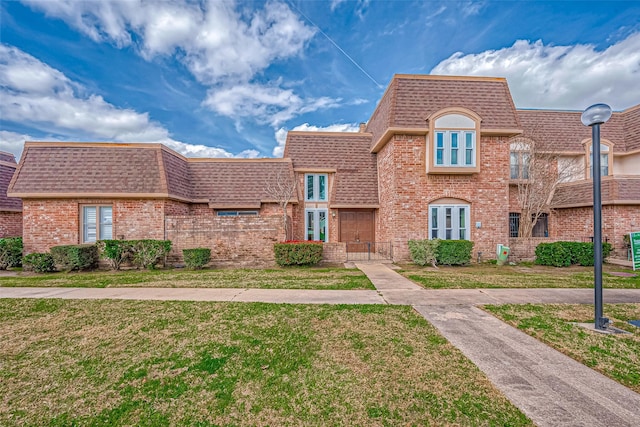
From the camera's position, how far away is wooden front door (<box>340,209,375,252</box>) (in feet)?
53.8

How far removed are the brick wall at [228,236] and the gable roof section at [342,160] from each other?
15.1 ft

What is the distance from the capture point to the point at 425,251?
1231 cm

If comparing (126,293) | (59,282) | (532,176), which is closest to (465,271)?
(532,176)

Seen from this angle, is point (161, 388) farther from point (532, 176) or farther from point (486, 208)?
point (532, 176)

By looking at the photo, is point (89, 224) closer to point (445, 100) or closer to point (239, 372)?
point (239, 372)

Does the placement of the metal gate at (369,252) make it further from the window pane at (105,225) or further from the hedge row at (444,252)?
the window pane at (105,225)

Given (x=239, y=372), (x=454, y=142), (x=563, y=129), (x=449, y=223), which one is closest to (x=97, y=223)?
(x=239, y=372)

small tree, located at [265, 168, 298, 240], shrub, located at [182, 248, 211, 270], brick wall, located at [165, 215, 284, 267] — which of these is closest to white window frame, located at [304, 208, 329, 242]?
small tree, located at [265, 168, 298, 240]

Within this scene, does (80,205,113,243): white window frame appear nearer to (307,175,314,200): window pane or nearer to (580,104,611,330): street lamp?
(307,175,314,200): window pane

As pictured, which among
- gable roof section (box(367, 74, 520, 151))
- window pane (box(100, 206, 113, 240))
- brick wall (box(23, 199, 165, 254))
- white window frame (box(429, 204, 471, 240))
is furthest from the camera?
white window frame (box(429, 204, 471, 240))

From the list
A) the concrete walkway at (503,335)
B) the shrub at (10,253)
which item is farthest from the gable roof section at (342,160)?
the shrub at (10,253)

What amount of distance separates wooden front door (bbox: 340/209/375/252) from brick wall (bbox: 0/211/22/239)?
681 inches

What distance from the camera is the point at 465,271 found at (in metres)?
11.1

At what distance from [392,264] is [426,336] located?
319 inches
